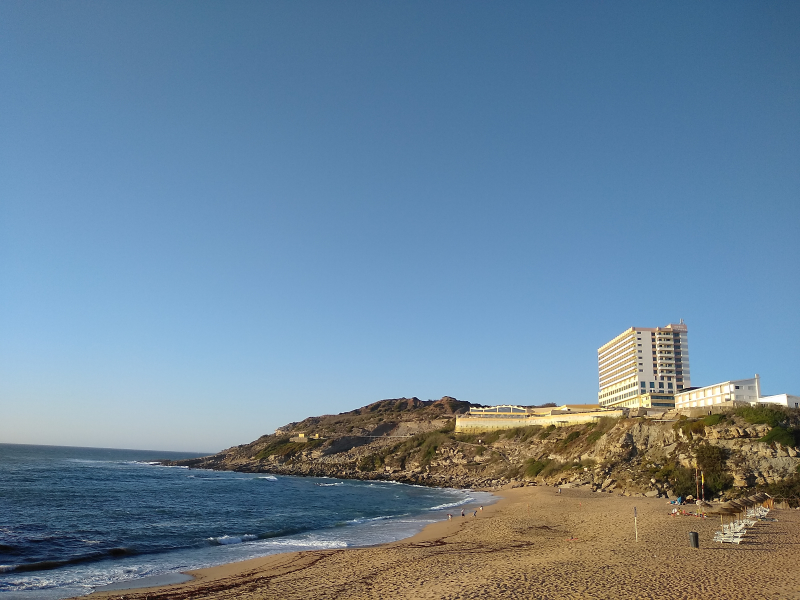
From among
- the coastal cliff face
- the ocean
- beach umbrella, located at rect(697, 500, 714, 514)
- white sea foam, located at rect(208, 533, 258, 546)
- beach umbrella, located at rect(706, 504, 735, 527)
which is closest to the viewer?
the ocean

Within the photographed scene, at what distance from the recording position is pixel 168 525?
1548 inches

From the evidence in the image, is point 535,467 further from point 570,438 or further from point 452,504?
point 452,504

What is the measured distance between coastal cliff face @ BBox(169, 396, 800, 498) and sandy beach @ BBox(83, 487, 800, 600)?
12934 millimetres

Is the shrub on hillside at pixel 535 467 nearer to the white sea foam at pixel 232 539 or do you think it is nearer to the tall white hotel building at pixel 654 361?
the tall white hotel building at pixel 654 361

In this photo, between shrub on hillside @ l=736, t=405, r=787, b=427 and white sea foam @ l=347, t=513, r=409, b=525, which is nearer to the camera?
white sea foam @ l=347, t=513, r=409, b=525

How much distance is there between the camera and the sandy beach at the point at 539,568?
57.4 ft

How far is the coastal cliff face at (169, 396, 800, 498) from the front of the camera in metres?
45.3

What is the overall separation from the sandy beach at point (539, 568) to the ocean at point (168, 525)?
4.04 meters

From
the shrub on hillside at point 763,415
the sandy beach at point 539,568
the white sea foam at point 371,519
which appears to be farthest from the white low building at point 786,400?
the white sea foam at point 371,519

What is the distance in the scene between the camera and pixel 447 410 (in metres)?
170

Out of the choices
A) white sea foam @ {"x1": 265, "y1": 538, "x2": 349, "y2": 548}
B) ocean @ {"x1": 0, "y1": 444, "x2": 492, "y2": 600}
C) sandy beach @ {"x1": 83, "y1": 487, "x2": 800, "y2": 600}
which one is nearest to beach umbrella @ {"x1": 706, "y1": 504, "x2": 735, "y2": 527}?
sandy beach @ {"x1": 83, "y1": 487, "x2": 800, "y2": 600}

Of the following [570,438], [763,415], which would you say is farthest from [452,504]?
[763,415]

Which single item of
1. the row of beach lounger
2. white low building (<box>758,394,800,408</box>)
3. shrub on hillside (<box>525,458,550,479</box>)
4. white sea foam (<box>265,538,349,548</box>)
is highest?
white low building (<box>758,394,800,408</box>)

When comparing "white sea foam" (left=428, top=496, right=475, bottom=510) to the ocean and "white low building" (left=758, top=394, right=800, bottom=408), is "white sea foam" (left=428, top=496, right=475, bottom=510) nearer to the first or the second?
the ocean
